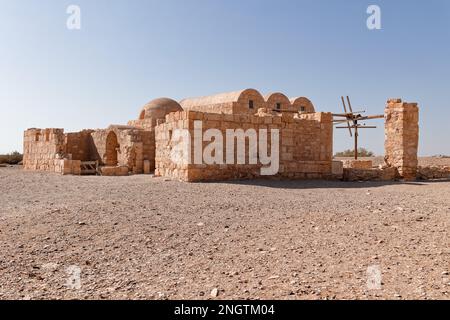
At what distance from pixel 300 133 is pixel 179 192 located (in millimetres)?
6882

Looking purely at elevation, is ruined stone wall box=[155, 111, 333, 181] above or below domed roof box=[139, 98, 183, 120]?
below

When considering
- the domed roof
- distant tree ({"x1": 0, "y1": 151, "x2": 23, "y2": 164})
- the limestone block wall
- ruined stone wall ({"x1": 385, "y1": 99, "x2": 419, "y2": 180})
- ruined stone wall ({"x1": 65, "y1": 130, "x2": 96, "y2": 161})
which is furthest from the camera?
distant tree ({"x1": 0, "y1": 151, "x2": 23, "y2": 164})

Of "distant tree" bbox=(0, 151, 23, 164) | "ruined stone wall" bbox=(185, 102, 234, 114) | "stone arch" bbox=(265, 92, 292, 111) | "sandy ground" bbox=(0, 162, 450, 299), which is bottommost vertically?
"sandy ground" bbox=(0, 162, 450, 299)

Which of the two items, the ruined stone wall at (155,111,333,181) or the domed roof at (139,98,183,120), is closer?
the ruined stone wall at (155,111,333,181)

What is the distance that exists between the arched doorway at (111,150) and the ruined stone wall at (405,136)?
1280 cm

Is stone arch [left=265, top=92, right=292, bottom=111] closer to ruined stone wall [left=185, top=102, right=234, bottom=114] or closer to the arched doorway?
ruined stone wall [left=185, top=102, right=234, bottom=114]

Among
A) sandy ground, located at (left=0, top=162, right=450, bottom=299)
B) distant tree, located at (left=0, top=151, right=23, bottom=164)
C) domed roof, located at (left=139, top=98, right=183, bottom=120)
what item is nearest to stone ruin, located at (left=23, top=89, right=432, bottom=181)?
domed roof, located at (left=139, top=98, right=183, bottom=120)

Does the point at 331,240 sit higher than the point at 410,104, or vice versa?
the point at 410,104

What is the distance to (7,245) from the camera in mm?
3711

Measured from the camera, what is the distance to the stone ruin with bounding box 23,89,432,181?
31.5 feet

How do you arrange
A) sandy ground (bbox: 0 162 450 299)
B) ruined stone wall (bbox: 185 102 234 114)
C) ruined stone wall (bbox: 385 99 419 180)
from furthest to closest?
ruined stone wall (bbox: 185 102 234 114) < ruined stone wall (bbox: 385 99 419 180) < sandy ground (bbox: 0 162 450 299)

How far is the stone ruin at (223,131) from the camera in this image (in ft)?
31.5

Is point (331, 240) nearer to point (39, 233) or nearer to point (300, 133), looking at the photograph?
point (39, 233)

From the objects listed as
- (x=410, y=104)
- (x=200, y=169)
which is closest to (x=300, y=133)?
(x=410, y=104)
